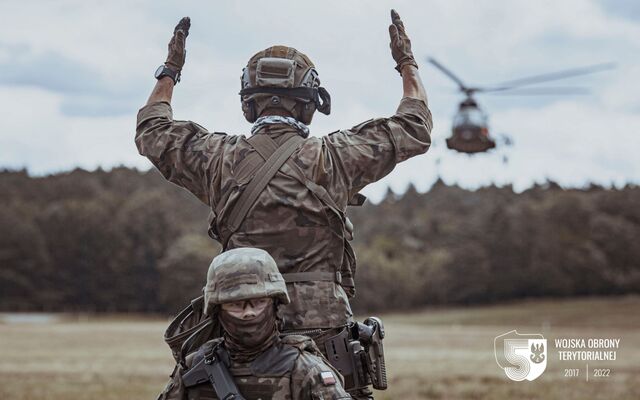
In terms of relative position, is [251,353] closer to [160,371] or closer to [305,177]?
[305,177]

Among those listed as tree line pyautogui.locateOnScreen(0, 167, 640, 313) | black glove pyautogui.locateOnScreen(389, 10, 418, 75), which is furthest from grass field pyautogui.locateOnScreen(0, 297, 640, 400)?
tree line pyautogui.locateOnScreen(0, 167, 640, 313)

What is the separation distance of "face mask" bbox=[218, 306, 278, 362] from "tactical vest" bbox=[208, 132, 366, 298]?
76cm

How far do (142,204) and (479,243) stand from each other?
38.0 metres

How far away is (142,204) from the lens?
116875 mm

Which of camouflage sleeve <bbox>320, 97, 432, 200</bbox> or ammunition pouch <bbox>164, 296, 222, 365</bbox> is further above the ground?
camouflage sleeve <bbox>320, 97, 432, 200</bbox>

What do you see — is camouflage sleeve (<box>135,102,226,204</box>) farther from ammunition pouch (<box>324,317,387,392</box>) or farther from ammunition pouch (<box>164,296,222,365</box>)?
ammunition pouch (<box>324,317,387,392</box>)

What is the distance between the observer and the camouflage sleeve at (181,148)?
582 centimetres

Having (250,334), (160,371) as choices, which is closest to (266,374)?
(250,334)

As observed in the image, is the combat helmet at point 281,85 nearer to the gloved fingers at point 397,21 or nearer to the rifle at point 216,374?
the gloved fingers at point 397,21

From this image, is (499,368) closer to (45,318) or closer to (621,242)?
(45,318)

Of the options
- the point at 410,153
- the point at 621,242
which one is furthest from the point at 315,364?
the point at 621,242

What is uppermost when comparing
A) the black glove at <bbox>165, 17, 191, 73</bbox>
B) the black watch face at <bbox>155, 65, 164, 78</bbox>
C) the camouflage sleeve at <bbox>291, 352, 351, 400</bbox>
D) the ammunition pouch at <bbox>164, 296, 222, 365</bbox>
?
the black glove at <bbox>165, 17, 191, 73</bbox>

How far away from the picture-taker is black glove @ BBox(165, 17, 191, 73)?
20.6ft

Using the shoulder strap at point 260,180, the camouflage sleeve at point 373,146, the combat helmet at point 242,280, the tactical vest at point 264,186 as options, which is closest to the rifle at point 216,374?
the combat helmet at point 242,280
